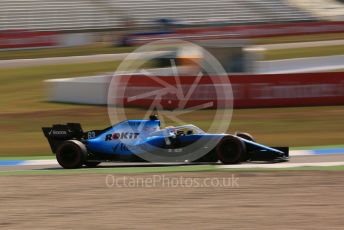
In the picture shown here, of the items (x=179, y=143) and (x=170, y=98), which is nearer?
(x=179, y=143)

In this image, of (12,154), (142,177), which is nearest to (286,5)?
(12,154)

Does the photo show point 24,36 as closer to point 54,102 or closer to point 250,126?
point 54,102

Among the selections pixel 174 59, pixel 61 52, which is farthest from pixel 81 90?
pixel 61 52

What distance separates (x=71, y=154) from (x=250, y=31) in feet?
116

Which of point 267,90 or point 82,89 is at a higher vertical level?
point 82,89

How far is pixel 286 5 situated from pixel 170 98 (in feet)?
118

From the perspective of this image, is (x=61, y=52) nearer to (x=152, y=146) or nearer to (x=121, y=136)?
(x=121, y=136)

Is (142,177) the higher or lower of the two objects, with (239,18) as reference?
lower

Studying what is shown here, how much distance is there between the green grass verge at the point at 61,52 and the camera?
3834 centimetres

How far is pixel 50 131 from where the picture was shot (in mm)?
12086

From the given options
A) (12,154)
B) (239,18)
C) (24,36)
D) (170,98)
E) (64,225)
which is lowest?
(64,225)

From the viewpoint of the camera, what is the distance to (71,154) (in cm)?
1186

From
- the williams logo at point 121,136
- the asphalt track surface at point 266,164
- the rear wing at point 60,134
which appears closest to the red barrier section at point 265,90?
the asphalt track surface at point 266,164

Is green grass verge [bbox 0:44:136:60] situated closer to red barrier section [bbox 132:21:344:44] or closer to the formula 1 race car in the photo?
red barrier section [bbox 132:21:344:44]
